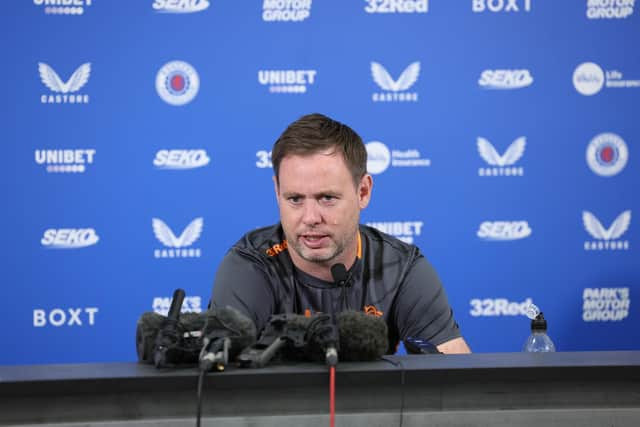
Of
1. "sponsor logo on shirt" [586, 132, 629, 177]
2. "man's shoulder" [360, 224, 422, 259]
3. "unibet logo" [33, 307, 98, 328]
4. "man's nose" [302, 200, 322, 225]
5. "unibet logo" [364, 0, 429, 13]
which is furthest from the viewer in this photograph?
"sponsor logo on shirt" [586, 132, 629, 177]

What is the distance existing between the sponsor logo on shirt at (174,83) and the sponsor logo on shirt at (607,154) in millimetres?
1946

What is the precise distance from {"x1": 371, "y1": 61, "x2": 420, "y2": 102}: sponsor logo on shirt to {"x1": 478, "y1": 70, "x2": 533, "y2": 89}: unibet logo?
32 cm

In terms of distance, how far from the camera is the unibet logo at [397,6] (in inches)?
137

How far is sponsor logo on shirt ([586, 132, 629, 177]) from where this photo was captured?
3592 mm

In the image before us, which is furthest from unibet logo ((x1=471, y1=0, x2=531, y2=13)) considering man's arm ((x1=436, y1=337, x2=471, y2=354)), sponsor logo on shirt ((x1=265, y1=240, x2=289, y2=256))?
man's arm ((x1=436, y1=337, x2=471, y2=354))

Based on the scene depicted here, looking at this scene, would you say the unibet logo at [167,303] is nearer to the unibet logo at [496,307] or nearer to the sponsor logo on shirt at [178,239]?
the sponsor logo on shirt at [178,239]

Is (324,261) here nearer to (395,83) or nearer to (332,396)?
(332,396)

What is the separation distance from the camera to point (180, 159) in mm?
3436

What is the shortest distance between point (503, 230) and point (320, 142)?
1.88 meters

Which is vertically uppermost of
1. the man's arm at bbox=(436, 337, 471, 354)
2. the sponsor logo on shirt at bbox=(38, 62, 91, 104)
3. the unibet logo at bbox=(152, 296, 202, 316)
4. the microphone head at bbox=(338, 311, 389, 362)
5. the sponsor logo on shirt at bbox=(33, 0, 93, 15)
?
the sponsor logo on shirt at bbox=(33, 0, 93, 15)

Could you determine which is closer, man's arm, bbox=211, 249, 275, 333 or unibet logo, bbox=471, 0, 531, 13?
man's arm, bbox=211, 249, 275, 333

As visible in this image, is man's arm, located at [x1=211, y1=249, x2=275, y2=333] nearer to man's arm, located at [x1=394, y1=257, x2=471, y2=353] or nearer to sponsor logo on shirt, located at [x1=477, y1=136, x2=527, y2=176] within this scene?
man's arm, located at [x1=394, y1=257, x2=471, y2=353]

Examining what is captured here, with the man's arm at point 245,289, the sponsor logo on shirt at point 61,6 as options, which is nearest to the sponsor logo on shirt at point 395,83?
the sponsor logo on shirt at point 61,6

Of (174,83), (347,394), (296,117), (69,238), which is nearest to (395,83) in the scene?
(296,117)
